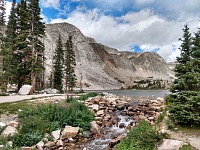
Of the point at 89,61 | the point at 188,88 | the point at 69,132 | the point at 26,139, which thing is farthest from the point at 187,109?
the point at 89,61

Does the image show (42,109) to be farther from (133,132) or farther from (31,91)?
(31,91)

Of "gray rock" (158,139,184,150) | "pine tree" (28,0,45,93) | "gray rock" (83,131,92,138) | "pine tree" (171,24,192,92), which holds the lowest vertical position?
"gray rock" (83,131,92,138)

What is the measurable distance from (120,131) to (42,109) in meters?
5.35

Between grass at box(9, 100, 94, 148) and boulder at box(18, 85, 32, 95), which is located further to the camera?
boulder at box(18, 85, 32, 95)

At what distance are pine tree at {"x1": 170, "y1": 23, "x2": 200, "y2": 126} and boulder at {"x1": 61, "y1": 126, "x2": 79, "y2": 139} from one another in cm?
536

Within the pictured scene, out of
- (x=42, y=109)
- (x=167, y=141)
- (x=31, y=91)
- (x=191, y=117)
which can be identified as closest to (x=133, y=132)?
(x=167, y=141)

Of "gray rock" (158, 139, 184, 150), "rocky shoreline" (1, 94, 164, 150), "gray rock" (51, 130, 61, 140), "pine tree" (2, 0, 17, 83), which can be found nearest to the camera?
"gray rock" (158, 139, 184, 150)

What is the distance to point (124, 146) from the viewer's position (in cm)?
804

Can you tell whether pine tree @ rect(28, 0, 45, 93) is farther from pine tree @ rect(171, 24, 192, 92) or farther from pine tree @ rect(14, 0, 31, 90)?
pine tree @ rect(171, 24, 192, 92)

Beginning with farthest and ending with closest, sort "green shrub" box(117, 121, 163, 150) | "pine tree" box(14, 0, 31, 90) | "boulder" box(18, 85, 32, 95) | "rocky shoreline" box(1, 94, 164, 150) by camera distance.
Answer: "pine tree" box(14, 0, 31, 90) < "boulder" box(18, 85, 32, 95) < "rocky shoreline" box(1, 94, 164, 150) < "green shrub" box(117, 121, 163, 150)

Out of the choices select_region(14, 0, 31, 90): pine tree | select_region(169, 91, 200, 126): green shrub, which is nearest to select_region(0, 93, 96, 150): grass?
select_region(169, 91, 200, 126): green shrub

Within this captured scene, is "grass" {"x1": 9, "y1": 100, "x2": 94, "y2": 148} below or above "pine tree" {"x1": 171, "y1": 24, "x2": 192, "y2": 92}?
below

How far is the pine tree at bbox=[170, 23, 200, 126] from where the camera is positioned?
10219 mm

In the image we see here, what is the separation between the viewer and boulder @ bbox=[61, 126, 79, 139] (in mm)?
10819
